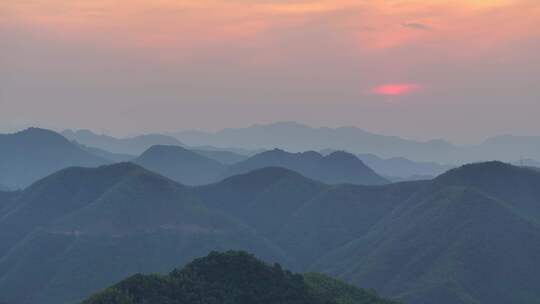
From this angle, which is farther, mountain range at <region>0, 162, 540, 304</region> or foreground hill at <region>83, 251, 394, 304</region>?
mountain range at <region>0, 162, 540, 304</region>

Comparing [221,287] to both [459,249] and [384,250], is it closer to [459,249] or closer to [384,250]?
[459,249]

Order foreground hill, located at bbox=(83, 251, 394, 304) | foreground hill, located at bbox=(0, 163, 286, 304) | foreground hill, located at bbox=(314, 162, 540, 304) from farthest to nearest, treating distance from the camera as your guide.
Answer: foreground hill, located at bbox=(0, 163, 286, 304), foreground hill, located at bbox=(314, 162, 540, 304), foreground hill, located at bbox=(83, 251, 394, 304)

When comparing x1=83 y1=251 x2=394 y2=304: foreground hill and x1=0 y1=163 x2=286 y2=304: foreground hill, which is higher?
x1=83 y1=251 x2=394 y2=304: foreground hill

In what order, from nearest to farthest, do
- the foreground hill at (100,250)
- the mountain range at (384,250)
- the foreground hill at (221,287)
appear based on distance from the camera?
→ 1. the foreground hill at (221,287)
2. the mountain range at (384,250)
3. the foreground hill at (100,250)

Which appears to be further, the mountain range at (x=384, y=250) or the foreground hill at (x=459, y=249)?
the mountain range at (x=384, y=250)

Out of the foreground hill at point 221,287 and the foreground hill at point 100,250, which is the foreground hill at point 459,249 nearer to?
the foreground hill at point 100,250

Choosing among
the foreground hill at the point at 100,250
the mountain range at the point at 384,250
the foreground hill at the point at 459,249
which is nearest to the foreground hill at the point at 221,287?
the mountain range at the point at 384,250

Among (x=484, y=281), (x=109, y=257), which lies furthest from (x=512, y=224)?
(x=109, y=257)

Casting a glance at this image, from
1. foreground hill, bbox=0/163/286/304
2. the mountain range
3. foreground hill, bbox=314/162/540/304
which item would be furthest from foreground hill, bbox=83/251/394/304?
foreground hill, bbox=0/163/286/304

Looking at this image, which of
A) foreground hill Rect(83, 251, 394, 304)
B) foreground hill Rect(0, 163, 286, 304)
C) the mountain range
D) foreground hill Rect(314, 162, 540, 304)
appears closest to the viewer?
foreground hill Rect(83, 251, 394, 304)

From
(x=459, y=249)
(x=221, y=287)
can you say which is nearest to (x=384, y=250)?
(x=459, y=249)

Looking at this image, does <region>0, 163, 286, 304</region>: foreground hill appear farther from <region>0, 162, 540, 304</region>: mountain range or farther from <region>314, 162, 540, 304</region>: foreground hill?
<region>314, 162, 540, 304</region>: foreground hill
